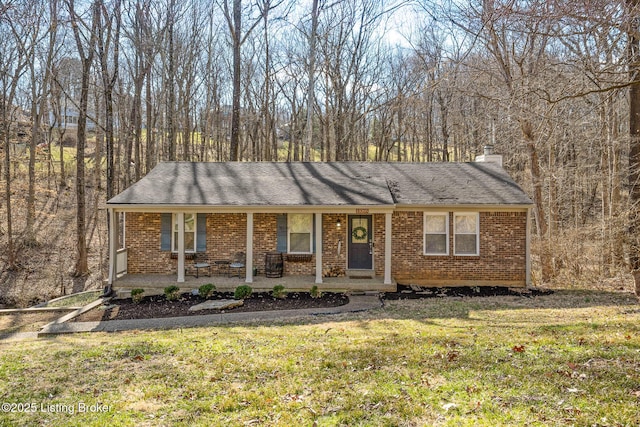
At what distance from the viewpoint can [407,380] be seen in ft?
17.0

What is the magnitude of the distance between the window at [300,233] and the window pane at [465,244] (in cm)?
434

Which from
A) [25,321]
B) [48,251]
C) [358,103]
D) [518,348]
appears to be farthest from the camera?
[358,103]

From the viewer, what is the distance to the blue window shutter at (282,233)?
13195 mm

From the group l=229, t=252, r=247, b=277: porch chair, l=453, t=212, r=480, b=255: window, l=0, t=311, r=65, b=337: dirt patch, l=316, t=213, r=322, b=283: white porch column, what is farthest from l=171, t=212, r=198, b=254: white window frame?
l=453, t=212, r=480, b=255: window

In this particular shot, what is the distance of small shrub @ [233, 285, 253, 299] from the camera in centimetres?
1139

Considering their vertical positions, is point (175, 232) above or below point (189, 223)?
below

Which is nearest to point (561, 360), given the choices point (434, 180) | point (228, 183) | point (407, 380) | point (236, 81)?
point (407, 380)

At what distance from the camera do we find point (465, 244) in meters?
13.0

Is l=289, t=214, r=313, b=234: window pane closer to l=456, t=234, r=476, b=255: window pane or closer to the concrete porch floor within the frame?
the concrete porch floor

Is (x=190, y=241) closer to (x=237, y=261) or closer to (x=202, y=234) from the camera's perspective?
(x=202, y=234)

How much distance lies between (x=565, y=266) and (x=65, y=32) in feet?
79.3

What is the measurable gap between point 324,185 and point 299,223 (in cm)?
145

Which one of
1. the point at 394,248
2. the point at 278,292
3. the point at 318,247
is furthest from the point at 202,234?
the point at 394,248

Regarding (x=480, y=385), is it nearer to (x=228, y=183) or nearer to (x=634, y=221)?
(x=634, y=221)
